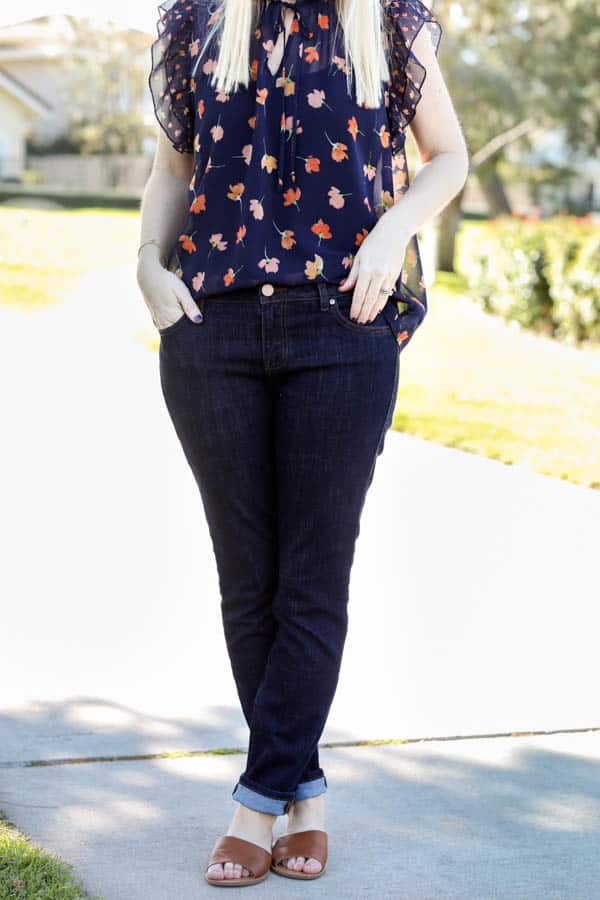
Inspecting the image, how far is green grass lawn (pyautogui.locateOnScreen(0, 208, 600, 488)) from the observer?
7668 mm

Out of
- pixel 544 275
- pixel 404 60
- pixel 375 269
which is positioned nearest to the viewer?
pixel 375 269

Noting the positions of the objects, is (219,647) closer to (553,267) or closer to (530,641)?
(530,641)

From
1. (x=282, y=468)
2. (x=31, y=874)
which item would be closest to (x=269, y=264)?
(x=282, y=468)

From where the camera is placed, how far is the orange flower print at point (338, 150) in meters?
2.39

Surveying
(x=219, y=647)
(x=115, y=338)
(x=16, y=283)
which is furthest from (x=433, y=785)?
(x=16, y=283)

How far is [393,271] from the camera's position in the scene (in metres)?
2.40

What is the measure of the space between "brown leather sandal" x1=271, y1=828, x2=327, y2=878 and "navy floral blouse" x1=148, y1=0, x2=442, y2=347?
108 centimetres

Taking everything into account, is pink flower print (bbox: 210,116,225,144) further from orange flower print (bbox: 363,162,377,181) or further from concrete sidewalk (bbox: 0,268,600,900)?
concrete sidewalk (bbox: 0,268,600,900)

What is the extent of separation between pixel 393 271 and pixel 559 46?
2451cm

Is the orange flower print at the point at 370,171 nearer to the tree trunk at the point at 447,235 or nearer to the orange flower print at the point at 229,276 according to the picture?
the orange flower print at the point at 229,276

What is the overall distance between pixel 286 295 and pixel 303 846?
1.17m

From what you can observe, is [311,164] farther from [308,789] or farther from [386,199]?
[308,789]

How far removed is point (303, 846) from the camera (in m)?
2.68

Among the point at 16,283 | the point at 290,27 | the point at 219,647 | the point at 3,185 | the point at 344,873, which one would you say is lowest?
the point at 3,185
